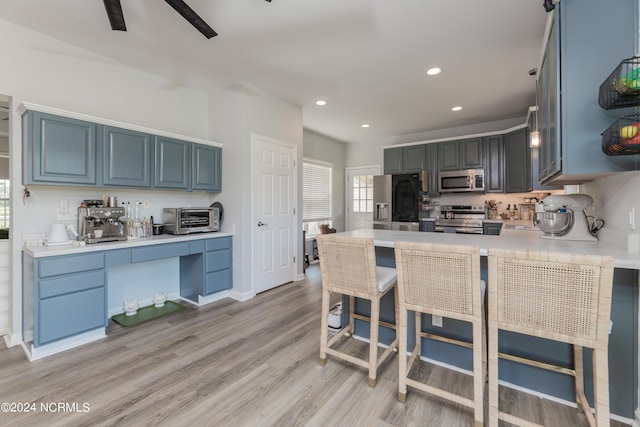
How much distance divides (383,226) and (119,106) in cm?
452

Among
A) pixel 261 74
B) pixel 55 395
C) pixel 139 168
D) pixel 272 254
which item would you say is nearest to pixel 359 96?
pixel 261 74

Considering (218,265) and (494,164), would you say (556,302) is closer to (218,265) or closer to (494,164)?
(218,265)

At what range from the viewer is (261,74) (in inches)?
132

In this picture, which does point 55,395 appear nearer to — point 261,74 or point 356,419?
point 356,419

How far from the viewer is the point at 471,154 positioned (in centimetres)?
493

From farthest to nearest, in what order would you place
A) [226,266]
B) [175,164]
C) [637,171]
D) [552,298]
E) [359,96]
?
[359,96] < [226,266] < [175,164] < [637,171] < [552,298]

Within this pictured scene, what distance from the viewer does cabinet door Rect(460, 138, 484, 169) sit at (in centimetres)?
486

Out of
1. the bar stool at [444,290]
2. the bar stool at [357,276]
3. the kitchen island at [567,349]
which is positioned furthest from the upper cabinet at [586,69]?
the bar stool at [357,276]

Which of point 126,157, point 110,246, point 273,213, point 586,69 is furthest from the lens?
point 273,213

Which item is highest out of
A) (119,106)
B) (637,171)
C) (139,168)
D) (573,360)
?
(119,106)

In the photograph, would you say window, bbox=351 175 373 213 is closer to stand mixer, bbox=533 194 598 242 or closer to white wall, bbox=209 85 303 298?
white wall, bbox=209 85 303 298

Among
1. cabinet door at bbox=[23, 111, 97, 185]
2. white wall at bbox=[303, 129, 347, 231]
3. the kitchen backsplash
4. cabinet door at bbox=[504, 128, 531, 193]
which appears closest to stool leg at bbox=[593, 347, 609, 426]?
Result: cabinet door at bbox=[504, 128, 531, 193]

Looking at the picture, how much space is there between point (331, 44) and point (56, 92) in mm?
2656

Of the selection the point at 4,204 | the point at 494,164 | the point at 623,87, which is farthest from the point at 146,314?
the point at 494,164
